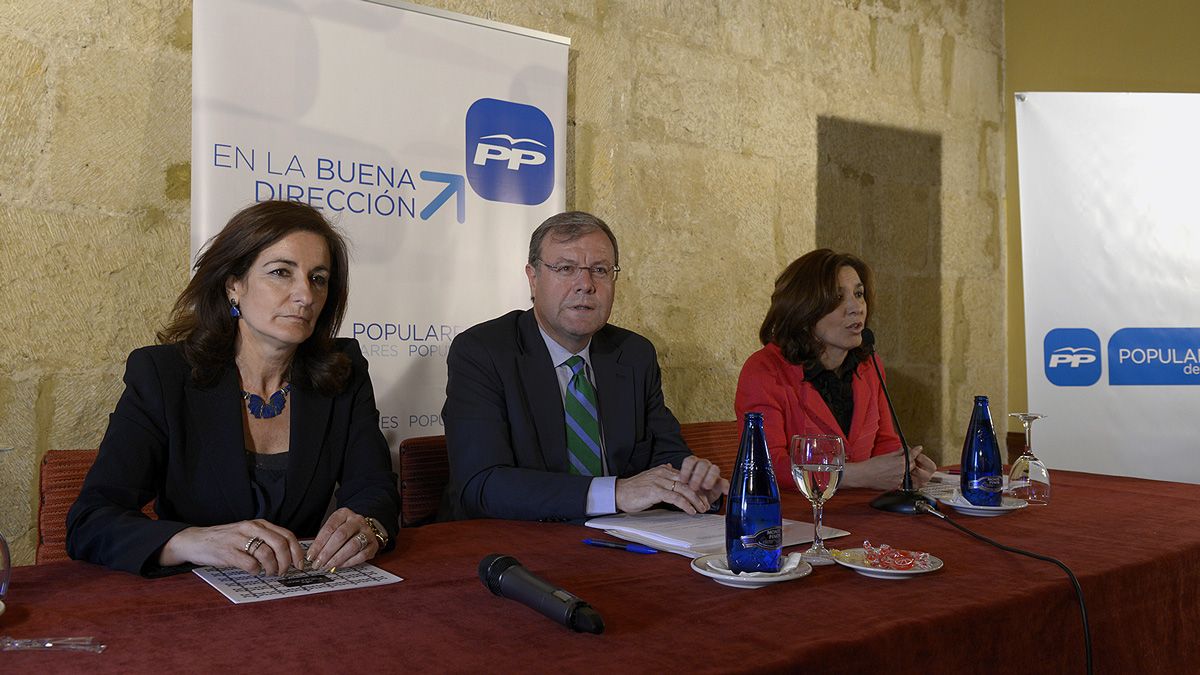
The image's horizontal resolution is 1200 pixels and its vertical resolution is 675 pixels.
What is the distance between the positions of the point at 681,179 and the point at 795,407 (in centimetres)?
136

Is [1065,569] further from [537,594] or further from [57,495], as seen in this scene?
[57,495]

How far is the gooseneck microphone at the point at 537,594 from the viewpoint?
1.23 m

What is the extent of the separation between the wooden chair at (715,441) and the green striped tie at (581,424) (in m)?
0.74

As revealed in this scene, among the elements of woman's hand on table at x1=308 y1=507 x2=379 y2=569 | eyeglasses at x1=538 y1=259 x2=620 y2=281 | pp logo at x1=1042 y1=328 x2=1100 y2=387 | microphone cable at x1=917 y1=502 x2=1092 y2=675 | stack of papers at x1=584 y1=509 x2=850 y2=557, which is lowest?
microphone cable at x1=917 y1=502 x2=1092 y2=675

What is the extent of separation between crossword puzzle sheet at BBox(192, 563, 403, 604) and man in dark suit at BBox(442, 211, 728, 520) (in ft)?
1.93

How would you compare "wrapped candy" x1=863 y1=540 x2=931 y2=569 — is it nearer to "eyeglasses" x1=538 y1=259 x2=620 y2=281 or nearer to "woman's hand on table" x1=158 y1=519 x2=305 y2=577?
"woman's hand on table" x1=158 y1=519 x2=305 y2=577

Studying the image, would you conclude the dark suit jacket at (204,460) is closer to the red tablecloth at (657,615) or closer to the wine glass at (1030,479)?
the red tablecloth at (657,615)

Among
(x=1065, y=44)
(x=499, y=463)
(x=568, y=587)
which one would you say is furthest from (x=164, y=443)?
(x=1065, y=44)

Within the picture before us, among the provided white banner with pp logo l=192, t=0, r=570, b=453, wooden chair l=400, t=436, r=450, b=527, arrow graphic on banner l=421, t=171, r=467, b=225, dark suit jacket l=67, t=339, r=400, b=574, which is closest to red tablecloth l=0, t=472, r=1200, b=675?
dark suit jacket l=67, t=339, r=400, b=574

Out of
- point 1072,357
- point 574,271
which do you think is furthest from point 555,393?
point 1072,357

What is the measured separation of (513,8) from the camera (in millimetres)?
3568

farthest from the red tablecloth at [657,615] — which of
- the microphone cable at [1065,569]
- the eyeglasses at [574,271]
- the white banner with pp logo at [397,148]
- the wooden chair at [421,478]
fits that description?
the white banner with pp logo at [397,148]

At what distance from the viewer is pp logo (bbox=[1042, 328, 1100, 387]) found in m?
4.11

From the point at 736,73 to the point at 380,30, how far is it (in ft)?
5.62
